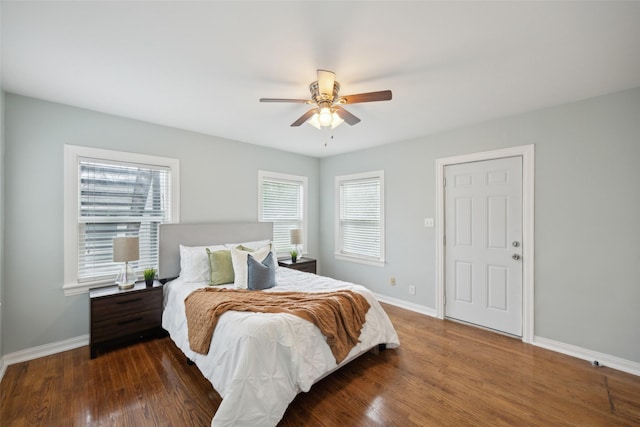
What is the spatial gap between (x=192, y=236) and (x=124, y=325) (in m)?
1.17

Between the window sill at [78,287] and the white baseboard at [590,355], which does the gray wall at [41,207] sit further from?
the white baseboard at [590,355]

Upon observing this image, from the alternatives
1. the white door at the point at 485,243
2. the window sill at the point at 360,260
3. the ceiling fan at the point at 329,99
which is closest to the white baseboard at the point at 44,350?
the ceiling fan at the point at 329,99

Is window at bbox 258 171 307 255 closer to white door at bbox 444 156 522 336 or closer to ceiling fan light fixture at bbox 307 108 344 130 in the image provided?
ceiling fan light fixture at bbox 307 108 344 130

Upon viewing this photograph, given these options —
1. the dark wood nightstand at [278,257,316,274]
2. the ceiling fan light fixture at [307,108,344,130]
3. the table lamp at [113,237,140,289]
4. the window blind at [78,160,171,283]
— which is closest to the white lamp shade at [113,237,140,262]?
the table lamp at [113,237,140,289]

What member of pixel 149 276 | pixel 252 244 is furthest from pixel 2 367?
pixel 252 244

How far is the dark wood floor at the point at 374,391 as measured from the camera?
5.99ft

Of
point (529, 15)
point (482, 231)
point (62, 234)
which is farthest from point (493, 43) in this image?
point (62, 234)

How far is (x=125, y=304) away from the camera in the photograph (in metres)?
2.72

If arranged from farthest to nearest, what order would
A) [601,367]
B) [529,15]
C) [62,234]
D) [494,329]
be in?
[494,329], [62,234], [601,367], [529,15]

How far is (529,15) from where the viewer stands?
1.52m

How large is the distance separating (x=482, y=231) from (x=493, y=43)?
86.8 inches

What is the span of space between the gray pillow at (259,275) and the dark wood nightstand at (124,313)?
1.07 metres

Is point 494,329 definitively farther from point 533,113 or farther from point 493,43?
point 493,43

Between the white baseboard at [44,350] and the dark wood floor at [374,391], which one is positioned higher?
the white baseboard at [44,350]
